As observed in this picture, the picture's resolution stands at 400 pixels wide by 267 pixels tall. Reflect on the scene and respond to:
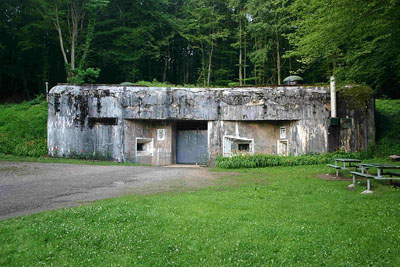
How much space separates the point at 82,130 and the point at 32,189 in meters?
8.16

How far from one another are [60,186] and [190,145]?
380 inches

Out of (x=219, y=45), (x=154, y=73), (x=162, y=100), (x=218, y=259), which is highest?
(x=219, y=45)

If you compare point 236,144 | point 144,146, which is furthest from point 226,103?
point 144,146

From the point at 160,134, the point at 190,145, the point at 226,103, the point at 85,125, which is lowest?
the point at 190,145

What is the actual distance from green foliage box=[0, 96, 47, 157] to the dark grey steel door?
7.52 metres

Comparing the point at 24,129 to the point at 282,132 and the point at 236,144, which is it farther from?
the point at 282,132

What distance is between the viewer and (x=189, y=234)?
4012 mm

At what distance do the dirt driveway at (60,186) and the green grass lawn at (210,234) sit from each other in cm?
89

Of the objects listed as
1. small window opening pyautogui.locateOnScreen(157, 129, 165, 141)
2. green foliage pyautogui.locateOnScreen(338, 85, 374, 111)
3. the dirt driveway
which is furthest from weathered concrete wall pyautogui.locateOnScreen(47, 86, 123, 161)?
green foliage pyautogui.locateOnScreen(338, 85, 374, 111)

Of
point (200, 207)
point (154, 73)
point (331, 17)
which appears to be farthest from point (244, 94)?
point (154, 73)

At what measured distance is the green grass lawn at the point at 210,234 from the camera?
3.47 meters

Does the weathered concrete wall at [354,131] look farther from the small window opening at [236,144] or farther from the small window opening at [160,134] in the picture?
the small window opening at [160,134]

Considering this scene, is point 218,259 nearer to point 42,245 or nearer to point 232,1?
point 42,245

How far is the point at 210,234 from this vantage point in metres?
3.99
